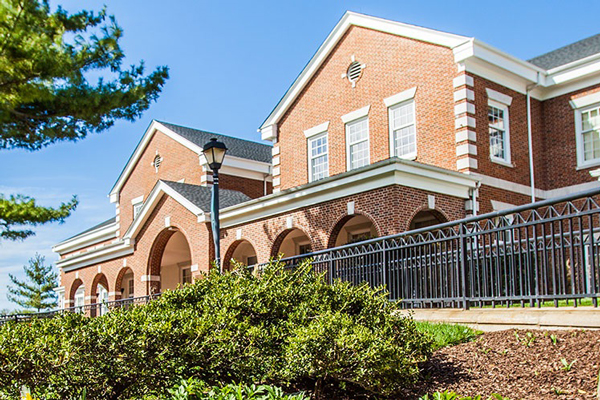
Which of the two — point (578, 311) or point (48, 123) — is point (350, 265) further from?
point (48, 123)

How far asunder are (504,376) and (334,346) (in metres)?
1.88

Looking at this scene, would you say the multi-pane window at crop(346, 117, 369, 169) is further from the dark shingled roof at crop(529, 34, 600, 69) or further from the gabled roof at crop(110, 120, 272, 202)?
the gabled roof at crop(110, 120, 272, 202)

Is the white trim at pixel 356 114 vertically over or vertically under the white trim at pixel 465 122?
over

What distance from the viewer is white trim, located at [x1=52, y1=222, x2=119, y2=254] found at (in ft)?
120

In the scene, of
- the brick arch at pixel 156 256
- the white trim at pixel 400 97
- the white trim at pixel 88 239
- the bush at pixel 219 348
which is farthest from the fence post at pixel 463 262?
the white trim at pixel 88 239

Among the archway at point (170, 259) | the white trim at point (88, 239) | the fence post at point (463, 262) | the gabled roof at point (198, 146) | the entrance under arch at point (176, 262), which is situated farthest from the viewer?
the white trim at point (88, 239)

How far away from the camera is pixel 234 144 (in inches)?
1297

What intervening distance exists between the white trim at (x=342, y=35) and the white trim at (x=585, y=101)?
14.2 ft

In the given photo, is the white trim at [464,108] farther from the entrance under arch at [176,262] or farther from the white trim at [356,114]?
the entrance under arch at [176,262]

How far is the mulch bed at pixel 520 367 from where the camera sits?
20.3 ft

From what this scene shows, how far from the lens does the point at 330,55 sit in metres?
23.3

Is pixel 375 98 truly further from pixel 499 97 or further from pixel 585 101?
pixel 585 101

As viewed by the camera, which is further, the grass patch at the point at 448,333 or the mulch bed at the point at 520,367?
the grass patch at the point at 448,333

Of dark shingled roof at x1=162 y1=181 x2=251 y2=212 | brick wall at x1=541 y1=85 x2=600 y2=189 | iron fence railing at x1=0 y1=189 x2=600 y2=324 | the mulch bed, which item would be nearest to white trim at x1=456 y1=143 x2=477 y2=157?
brick wall at x1=541 y1=85 x2=600 y2=189
